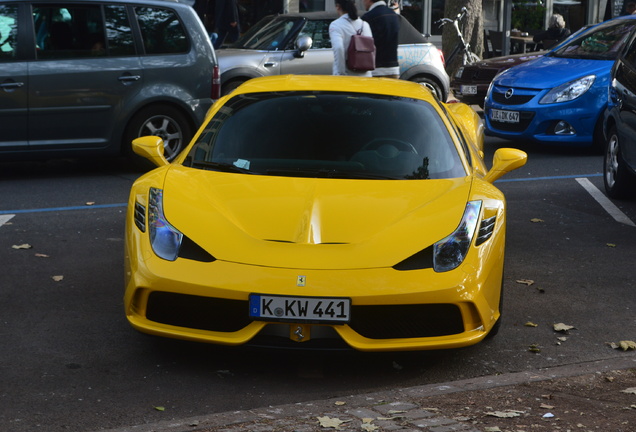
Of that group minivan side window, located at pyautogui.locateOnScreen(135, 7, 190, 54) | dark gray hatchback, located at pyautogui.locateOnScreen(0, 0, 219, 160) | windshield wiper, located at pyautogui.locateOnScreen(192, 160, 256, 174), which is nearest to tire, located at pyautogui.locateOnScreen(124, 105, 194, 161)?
dark gray hatchback, located at pyautogui.locateOnScreen(0, 0, 219, 160)

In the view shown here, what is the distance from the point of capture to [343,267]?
205 inches

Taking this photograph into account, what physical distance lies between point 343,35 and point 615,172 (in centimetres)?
347

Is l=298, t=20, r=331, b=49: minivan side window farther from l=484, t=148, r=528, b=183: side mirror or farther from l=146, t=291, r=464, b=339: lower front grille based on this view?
l=146, t=291, r=464, b=339: lower front grille

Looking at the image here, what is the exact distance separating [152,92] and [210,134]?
4.77 meters

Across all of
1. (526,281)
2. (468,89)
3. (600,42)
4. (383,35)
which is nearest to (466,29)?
(468,89)

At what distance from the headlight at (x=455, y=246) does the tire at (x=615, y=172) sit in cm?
473

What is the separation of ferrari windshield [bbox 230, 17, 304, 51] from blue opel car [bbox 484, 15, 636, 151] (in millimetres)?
3349

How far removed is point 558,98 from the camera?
12945 millimetres

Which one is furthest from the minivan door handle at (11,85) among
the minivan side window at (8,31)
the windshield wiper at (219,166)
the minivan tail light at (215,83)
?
the windshield wiper at (219,166)

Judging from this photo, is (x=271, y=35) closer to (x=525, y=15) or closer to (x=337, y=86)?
(x=337, y=86)

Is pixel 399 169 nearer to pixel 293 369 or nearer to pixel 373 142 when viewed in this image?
pixel 373 142

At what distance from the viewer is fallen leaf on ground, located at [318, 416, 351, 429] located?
14.6 ft

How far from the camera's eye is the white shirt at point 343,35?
12131mm

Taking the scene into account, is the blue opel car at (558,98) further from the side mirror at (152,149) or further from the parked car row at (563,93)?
the side mirror at (152,149)
